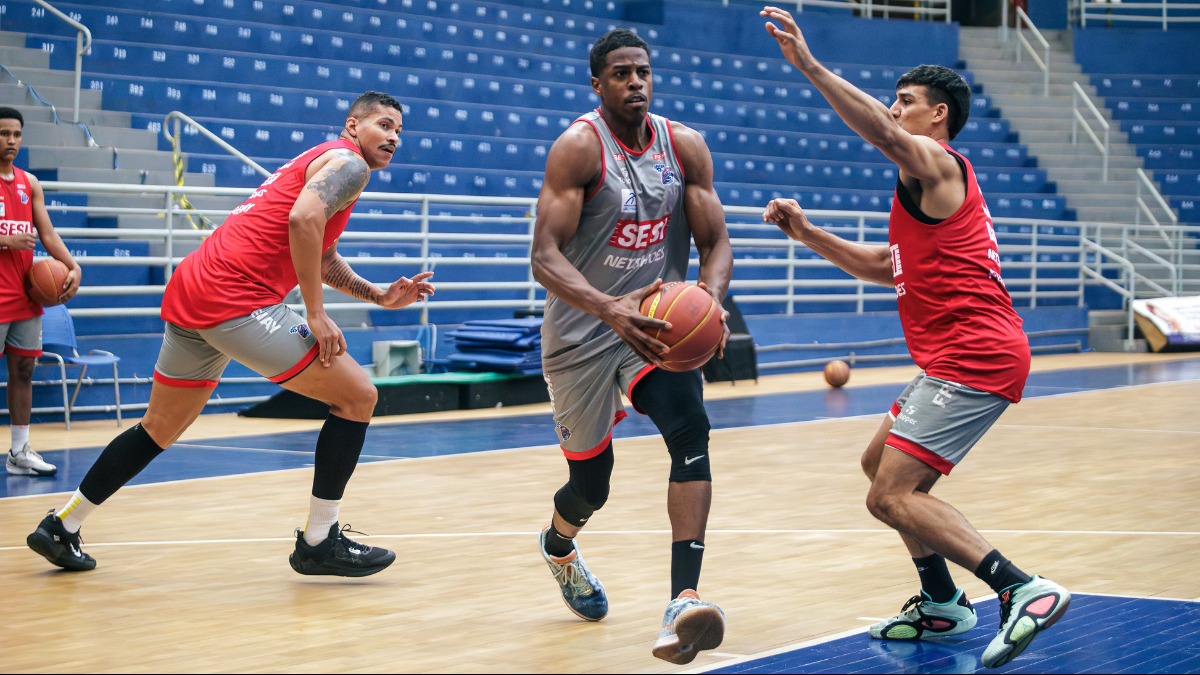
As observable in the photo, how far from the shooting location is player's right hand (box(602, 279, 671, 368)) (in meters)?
4.31

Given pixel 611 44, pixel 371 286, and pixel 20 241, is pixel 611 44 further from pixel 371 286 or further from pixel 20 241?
pixel 20 241

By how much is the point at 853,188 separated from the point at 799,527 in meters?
15.4

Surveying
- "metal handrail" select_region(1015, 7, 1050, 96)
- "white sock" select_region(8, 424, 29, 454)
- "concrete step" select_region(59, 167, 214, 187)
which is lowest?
"white sock" select_region(8, 424, 29, 454)

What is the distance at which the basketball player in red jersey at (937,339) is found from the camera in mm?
4293

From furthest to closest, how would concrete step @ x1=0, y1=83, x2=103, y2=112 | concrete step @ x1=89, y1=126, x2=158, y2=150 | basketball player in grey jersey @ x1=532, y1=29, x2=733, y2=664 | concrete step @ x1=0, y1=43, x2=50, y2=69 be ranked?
concrete step @ x1=0, y1=43, x2=50, y2=69, concrete step @ x1=89, y1=126, x2=158, y2=150, concrete step @ x1=0, y1=83, x2=103, y2=112, basketball player in grey jersey @ x1=532, y1=29, x2=733, y2=664

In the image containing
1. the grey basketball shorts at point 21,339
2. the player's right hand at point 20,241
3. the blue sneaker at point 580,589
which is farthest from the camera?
the grey basketball shorts at point 21,339

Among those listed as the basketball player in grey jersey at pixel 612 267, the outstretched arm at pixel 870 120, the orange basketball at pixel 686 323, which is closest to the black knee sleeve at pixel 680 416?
the basketball player in grey jersey at pixel 612 267

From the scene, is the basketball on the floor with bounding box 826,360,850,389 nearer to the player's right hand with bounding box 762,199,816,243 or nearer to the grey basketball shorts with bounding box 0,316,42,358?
the grey basketball shorts with bounding box 0,316,42,358

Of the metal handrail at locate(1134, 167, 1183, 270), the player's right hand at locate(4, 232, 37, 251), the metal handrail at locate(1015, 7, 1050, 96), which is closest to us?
the player's right hand at locate(4, 232, 37, 251)

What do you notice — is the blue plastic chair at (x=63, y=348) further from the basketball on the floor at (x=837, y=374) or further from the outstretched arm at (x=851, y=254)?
the basketball on the floor at (x=837, y=374)

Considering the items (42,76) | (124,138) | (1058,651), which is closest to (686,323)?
(1058,651)

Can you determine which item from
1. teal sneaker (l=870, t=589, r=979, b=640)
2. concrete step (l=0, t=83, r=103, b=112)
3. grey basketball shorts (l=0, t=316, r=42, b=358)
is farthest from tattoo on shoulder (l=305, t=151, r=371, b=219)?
concrete step (l=0, t=83, r=103, b=112)

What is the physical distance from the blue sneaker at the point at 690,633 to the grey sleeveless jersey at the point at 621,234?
40.8 inches

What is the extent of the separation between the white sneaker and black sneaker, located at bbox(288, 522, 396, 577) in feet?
10.9
